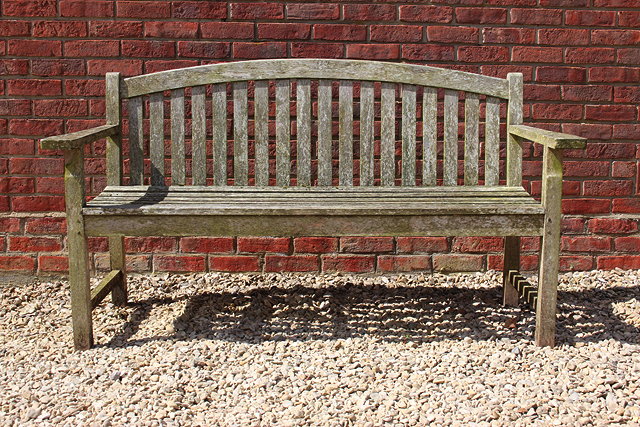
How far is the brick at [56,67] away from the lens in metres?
3.65

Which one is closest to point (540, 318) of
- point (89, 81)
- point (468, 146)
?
point (468, 146)

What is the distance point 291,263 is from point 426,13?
4.53 ft

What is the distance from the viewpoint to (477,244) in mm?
3863

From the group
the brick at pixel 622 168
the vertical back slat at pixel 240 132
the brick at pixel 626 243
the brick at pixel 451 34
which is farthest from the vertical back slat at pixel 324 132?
the brick at pixel 626 243

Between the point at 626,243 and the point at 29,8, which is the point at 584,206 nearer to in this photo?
the point at 626,243

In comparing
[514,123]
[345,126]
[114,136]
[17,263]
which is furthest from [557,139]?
[17,263]

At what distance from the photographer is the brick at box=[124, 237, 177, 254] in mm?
3809

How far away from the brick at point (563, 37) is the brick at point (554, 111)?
0.30 metres

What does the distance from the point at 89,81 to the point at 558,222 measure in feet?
7.36

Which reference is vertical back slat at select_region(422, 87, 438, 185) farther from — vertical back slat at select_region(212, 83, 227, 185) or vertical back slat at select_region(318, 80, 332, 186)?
vertical back slat at select_region(212, 83, 227, 185)

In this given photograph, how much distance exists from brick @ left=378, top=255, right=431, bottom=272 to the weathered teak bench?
492mm

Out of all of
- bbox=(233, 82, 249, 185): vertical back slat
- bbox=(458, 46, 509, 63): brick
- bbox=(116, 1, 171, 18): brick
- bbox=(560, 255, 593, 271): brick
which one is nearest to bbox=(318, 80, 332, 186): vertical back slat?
bbox=(233, 82, 249, 185): vertical back slat

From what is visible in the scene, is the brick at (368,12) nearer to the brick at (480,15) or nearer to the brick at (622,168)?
the brick at (480,15)

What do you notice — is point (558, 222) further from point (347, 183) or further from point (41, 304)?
point (41, 304)
